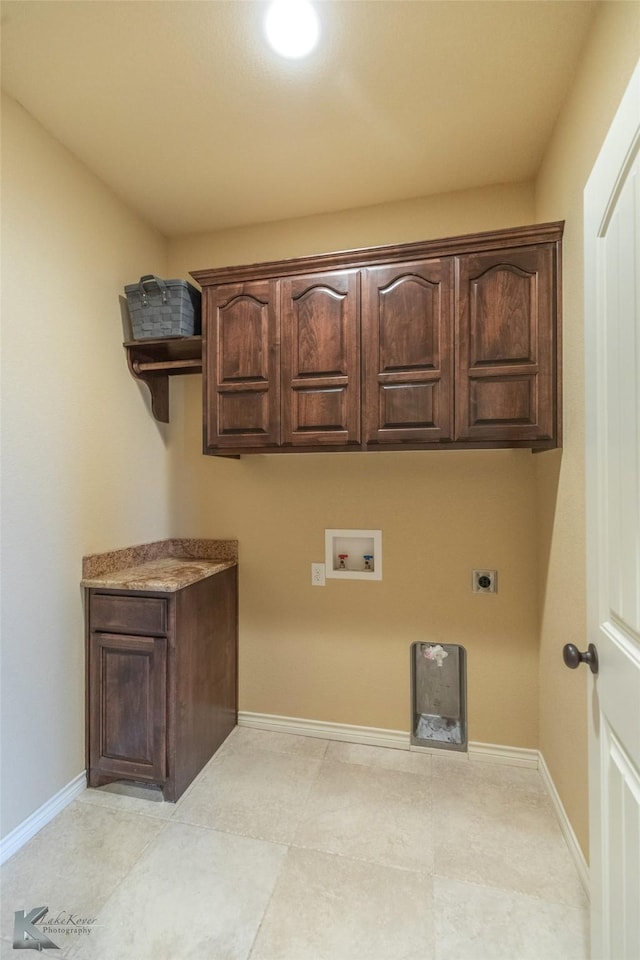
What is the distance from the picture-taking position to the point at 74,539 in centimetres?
186

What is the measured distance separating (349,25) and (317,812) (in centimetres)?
280

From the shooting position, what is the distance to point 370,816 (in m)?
1.71

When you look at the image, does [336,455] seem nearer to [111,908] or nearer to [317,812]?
[317,812]

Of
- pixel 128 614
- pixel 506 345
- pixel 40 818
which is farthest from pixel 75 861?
pixel 506 345

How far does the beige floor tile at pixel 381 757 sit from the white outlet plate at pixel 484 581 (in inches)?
33.8

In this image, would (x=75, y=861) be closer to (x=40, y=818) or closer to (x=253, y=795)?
(x=40, y=818)

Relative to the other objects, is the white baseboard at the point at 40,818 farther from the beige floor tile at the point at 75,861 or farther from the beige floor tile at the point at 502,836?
the beige floor tile at the point at 502,836

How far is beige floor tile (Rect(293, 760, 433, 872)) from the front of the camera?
60.5 inches

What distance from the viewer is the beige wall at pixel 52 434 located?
157 cm

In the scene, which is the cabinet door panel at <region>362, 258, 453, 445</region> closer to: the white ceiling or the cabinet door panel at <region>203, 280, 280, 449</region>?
the cabinet door panel at <region>203, 280, 280, 449</region>

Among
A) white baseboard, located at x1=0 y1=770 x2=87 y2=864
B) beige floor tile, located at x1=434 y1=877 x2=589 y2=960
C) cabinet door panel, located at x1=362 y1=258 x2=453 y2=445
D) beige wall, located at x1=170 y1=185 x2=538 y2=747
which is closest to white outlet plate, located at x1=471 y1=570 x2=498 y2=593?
beige wall, located at x1=170 y1=185 x2=538 y2=747

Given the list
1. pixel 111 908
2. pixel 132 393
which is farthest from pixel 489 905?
pixel 132 393

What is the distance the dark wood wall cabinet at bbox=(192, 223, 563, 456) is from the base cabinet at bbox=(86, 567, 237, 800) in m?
0.77

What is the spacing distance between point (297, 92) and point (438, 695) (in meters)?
2.67
